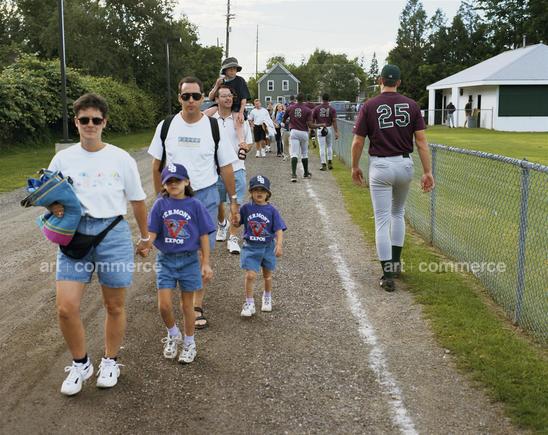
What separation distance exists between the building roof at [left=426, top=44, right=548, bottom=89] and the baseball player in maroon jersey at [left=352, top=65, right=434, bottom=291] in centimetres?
3494

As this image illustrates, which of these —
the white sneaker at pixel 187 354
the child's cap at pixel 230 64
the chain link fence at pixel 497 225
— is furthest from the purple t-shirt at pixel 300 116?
the white sneaker at pixel 187 354

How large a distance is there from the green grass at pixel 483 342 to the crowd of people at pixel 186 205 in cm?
52

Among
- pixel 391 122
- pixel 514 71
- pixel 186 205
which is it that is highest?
pixel 514 71

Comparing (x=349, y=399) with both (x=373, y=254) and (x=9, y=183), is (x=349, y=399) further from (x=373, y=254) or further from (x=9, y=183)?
(x=9, y=183)

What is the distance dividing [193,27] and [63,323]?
262ft

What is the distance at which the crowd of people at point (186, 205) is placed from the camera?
3977 millimetres

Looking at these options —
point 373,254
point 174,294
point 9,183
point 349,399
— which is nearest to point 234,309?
point 174,294

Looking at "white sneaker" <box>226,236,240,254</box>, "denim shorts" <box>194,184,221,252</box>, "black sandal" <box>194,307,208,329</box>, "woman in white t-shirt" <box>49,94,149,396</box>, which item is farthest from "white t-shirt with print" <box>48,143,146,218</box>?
"white sneaker" <box>226,236,240,254</box>

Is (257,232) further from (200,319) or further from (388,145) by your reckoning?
(388,145)

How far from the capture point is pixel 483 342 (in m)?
4.77

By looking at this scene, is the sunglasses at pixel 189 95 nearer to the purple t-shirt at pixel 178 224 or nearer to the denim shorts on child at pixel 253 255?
the purple t-shirt at pixel 178 224

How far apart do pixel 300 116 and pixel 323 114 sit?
5.48 ft

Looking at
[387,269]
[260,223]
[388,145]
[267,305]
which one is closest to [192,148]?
[260,223]

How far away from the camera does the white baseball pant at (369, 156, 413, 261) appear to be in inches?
241
